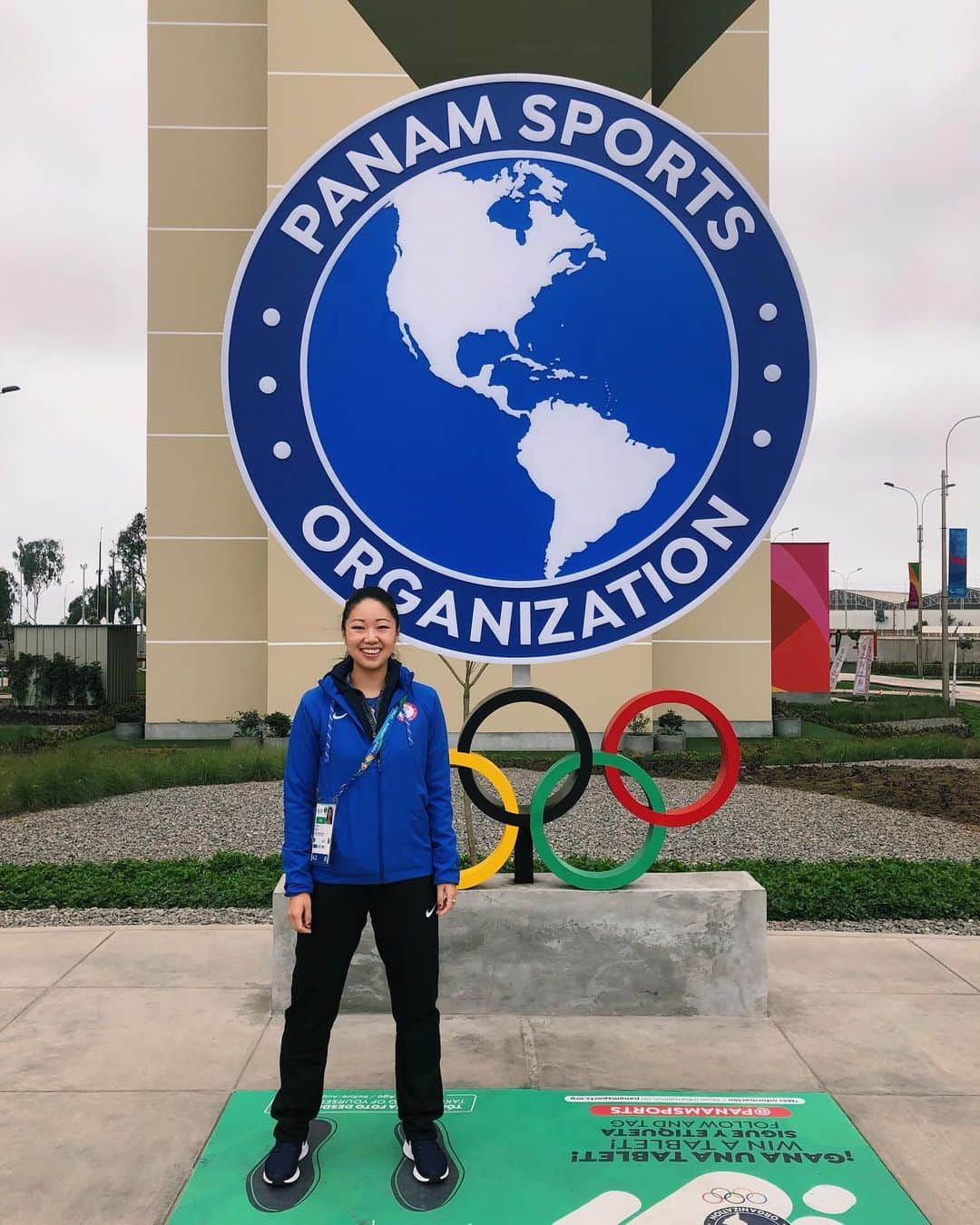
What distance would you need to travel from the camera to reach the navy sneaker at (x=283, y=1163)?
3.38 meters

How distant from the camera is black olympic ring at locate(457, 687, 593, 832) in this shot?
4.96m

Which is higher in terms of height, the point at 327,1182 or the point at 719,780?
the point at 719,780

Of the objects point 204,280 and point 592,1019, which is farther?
point 204,280

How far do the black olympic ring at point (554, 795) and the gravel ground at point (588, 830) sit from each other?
386 cm

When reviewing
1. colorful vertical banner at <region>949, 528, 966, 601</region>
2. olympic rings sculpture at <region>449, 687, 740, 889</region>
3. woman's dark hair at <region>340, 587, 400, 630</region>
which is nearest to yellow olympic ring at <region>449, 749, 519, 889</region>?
olympic rings sculpture at <region>449, 687, 740, 889</region>

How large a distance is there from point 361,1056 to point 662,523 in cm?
283

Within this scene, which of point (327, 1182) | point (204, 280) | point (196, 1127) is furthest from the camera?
point (204, 280)

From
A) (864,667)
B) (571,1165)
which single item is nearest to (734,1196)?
(571,1165)

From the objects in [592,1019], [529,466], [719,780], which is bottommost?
[592,1019]

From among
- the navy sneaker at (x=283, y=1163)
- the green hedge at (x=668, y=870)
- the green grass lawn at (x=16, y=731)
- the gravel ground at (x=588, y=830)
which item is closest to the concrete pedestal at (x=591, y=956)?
the navy sneaker at (x=283, y=1163)

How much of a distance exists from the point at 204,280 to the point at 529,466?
17.3 meters

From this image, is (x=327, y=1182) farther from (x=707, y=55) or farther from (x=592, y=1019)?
(x=707, y=55)

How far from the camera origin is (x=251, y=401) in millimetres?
5250

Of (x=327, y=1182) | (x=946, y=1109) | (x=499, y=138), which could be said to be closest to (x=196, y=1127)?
(x=327, y=1182)
